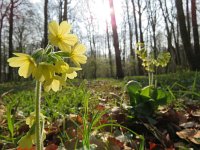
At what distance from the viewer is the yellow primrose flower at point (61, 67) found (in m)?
0.98

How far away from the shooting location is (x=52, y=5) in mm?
32062

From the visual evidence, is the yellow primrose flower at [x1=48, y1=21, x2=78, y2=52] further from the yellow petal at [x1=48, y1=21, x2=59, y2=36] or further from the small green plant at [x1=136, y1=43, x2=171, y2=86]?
the small green plant at [x1=136, y1=43, x2=171, y2=86]

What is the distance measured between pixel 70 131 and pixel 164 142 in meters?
0.61

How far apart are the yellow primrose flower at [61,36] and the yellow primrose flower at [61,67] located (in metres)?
0.08

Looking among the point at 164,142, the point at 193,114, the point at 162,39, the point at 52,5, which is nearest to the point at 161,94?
the point at 193,114

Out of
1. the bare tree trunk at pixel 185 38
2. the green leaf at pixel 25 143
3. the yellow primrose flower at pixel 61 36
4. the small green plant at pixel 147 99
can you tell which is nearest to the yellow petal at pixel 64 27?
the yellow primrose flower at pixel 61 36

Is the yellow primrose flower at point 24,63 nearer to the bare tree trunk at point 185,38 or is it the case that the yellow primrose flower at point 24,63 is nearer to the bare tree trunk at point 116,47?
the bare tree trunk at point 185,38

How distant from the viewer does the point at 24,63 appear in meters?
1.02

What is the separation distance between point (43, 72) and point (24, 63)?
0.10m

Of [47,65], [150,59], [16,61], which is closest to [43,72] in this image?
[47,65]

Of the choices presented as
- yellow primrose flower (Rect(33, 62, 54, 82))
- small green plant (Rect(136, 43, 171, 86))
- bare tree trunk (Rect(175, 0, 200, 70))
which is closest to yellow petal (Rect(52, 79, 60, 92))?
yellow primrose flower (Rect(33, 62, 54, 82))

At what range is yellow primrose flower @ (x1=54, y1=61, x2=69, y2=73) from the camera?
38.7 inches

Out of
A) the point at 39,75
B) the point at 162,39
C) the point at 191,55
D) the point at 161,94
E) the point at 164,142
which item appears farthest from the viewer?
the point at 162,39

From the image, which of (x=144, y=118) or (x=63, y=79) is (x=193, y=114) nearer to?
(x=144, y=118)
